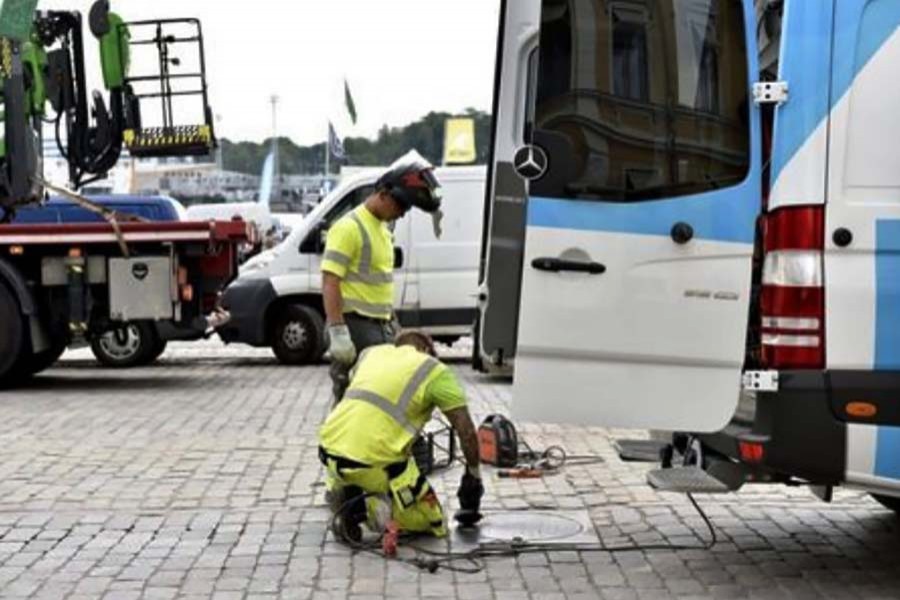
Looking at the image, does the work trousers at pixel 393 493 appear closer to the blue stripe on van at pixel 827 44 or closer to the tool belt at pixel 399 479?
the tool belt at pixel 399 479

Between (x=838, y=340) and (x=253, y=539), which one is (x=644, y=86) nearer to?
(x=838, y=340)

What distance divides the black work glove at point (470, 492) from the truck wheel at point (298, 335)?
28.3 feet

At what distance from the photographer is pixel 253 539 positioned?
6.30 metres

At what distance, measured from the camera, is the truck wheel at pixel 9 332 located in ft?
41.1

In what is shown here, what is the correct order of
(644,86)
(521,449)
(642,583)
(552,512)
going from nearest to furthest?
(644,86) < (642,583) < (552,512) < (521,449)

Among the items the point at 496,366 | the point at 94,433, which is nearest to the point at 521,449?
the point at 496,366

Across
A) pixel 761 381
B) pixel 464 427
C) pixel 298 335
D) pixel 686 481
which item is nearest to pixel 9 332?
pixel 298 335

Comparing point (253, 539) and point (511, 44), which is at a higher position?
point (511, 44)

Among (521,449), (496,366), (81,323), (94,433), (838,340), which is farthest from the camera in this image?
(81,323)

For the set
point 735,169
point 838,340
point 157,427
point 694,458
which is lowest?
point 157,427

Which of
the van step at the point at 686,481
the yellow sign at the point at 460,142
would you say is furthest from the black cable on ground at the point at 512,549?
the yellow sign at the point at 460,142

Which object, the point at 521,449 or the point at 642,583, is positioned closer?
the point at 642,583

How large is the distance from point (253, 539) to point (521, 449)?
7.97ft

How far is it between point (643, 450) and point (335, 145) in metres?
23.8
